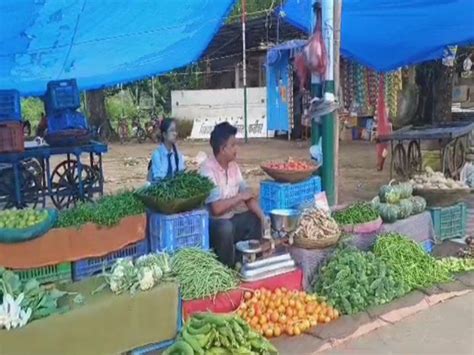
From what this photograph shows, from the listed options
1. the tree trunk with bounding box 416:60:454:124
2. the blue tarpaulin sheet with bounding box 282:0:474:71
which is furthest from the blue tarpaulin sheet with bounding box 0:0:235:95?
the tree trunk with bounding box 416:60:454:124

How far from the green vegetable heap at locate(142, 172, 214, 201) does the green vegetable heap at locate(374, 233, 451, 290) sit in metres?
1.50

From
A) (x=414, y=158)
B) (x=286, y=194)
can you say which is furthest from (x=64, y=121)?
(x=414, y=158)

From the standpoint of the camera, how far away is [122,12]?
18.8ft

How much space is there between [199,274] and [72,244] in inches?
34.8

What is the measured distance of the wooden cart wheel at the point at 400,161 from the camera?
10008 millimetres

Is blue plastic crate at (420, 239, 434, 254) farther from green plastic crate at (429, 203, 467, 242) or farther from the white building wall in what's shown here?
the white building wall

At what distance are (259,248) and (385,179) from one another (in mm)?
6304

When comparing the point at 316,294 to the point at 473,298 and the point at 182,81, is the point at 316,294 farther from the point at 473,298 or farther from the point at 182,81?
the point at 182,81

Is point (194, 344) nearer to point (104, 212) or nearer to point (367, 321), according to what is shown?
point (104, 212)

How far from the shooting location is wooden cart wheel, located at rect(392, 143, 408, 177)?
32.8 ft

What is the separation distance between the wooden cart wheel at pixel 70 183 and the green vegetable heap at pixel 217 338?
562 centimetres

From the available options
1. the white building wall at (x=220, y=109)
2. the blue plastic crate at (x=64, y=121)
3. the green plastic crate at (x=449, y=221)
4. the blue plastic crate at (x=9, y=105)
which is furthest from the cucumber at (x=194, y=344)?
the white building wall at (x=220, y=109)

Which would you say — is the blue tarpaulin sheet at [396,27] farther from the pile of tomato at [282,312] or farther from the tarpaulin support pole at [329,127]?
the pile of tomato at [282,312]

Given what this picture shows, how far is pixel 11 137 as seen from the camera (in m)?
7.65
